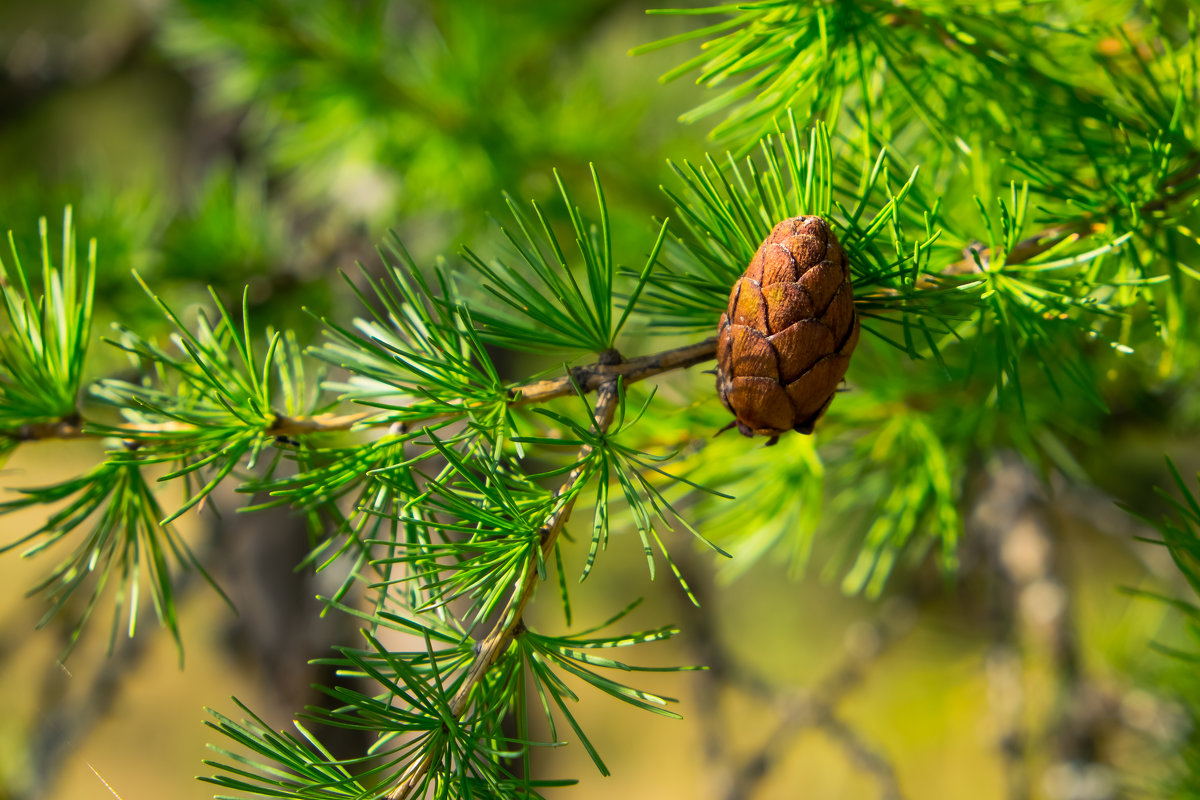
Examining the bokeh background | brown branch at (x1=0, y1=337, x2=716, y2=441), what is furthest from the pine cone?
the bokeh background

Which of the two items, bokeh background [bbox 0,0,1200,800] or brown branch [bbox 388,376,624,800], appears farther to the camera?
bokeh background [bbox 0,0,1200,800]

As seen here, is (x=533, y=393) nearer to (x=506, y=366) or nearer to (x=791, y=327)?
(x=791, y=327)

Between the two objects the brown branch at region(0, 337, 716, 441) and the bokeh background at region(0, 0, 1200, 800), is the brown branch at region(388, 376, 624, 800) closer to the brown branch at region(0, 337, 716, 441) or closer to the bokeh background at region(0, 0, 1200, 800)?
the brown branch at region(0, 337, 716, 441)

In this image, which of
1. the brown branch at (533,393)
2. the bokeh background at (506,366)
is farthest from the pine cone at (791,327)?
the bokeh background at (506,366)

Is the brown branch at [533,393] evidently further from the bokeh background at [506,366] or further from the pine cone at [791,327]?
the bokeh background at [506,366]

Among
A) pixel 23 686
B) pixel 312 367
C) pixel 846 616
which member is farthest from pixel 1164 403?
pixel 23 686

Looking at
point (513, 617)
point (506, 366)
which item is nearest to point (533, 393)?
point (513, 617)

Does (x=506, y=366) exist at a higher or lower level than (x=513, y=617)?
lower
